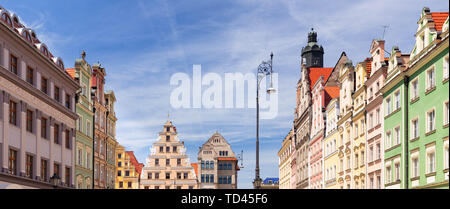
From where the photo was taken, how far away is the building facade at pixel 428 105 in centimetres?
2792

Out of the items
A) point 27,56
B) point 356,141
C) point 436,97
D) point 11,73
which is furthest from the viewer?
point 356,141

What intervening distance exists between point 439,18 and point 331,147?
2671 cm

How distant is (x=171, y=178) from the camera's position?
90188 mm

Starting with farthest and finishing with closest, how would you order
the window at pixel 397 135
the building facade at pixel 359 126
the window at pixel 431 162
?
1. the building facade at pixel 359 126
2. the window at pixel 397 135
3. the window at pixel 431 162

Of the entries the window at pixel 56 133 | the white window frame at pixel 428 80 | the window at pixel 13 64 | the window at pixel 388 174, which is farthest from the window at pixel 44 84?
the white window frame at pixel 428 80

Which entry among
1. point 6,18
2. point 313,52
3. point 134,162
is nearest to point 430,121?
point 6,18

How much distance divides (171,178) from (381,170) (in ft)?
178

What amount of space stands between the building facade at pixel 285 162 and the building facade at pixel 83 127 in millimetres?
42720

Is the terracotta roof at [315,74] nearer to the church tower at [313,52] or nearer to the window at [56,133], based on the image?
the church tower at [313,52]

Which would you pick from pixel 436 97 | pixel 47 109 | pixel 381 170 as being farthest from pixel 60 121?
pixel 436 97

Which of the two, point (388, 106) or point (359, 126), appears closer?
point (388, 106)

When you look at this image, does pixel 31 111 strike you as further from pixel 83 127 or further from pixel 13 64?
pixel 83 127

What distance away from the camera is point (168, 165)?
89.8 metres
